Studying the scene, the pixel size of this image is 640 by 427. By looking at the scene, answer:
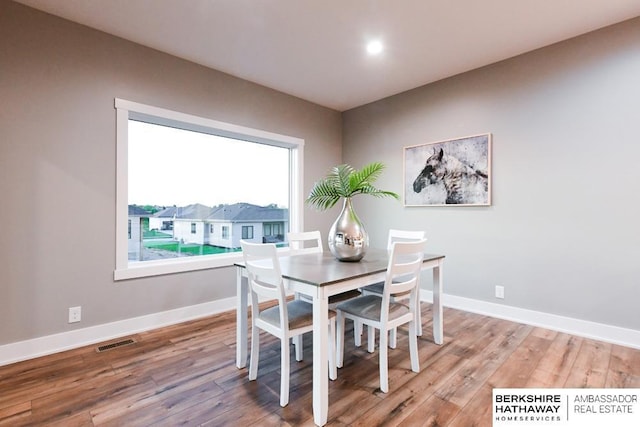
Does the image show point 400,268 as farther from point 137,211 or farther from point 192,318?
point 137,211

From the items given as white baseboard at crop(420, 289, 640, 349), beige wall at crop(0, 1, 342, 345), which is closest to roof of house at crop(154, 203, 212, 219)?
beige wall at crop(0, 1, 342, 345)

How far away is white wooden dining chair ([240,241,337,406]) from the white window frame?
4.70ft

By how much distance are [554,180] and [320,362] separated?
2.74 meters

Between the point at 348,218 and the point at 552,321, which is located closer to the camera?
the point at 348,218

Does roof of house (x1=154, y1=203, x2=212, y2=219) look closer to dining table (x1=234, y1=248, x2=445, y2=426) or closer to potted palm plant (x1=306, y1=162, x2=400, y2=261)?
dining table (x1=234, y1=248, x2=445, y2=426)

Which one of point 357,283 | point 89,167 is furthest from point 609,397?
point 89,167

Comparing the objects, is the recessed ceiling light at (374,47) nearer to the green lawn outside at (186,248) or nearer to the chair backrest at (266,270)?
the chair backrest at (266,270)

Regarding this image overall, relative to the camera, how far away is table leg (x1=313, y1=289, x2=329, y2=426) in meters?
1.58

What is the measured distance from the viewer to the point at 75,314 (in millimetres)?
2498

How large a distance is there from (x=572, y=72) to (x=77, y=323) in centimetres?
478

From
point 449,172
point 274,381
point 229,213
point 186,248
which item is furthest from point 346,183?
point 186,248

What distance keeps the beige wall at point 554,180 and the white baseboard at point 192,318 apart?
73mm

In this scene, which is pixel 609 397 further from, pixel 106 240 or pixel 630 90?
pixel 106 240

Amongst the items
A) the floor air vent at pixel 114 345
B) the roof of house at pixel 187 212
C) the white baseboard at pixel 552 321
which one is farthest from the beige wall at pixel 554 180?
the floor air vent at pixel 114 345
